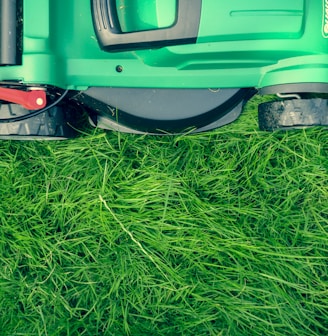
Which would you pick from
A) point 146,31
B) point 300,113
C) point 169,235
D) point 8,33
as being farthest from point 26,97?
point 300,113

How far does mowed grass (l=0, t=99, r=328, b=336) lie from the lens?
75.8 inches

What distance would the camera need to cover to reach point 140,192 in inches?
77.0

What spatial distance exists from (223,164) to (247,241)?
294 mm

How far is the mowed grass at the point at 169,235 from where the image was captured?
1.93 m

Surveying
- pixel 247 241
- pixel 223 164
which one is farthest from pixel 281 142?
pixel 247 241

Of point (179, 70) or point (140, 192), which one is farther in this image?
point (140, 192)

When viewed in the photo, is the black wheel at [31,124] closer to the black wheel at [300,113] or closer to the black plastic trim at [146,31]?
the black plastic trim at [146,31]

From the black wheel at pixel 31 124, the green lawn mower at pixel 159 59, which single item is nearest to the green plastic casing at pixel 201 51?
the green lawn mower at pixel 159 59

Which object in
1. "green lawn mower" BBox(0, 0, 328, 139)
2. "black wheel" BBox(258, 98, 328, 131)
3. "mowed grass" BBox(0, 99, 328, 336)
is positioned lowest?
"mowed grass" BBox(0, 99, 328, 336)

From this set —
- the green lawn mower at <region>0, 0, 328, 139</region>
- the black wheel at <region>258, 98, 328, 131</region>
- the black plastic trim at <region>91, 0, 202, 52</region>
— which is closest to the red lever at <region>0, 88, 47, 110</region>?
the green lawn mower at <region>0, 0, 328, 139</region>

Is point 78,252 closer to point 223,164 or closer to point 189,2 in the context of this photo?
point 223,164

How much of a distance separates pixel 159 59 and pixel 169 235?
2.18 ft

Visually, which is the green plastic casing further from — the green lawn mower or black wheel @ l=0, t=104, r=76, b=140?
black wheel @ l=0, t=104, r=76, b=140

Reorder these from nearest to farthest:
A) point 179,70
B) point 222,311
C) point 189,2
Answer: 1. point 189,2
2. point 179,70
3. point 222,311
